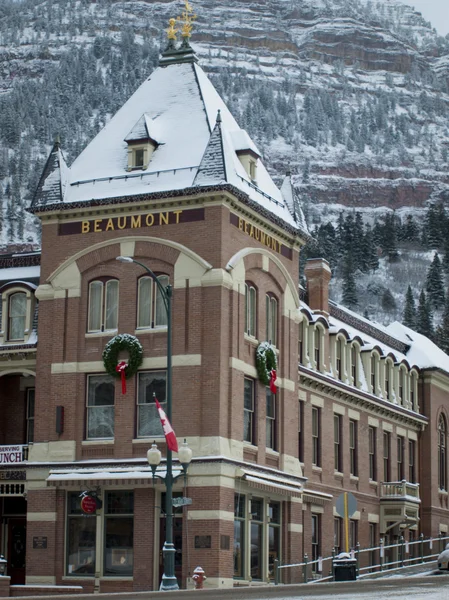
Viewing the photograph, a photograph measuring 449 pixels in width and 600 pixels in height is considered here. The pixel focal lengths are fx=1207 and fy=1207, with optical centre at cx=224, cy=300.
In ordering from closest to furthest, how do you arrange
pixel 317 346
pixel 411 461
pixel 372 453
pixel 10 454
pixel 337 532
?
pixel 10 454, pixel 317 346, pixel 337 532, pixel 372 453, pixel 411 461

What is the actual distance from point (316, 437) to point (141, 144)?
14.8 m

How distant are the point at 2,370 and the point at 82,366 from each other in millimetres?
4537

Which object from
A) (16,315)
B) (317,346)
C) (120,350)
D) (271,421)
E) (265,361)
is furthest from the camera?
(317,346)

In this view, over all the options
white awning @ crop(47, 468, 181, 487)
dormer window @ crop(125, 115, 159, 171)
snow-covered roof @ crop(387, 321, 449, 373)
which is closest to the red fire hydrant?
white awning @ crop(47, 468, 181, 487)

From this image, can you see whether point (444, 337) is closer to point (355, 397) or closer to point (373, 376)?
point (373, 376)

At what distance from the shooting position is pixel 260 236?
42750 mm

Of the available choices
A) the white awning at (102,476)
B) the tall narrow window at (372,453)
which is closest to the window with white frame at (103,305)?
the white awning at (102,476)

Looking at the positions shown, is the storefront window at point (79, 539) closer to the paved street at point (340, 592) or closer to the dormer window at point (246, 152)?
the paved street at point (340, 592)

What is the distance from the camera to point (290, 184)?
149ft

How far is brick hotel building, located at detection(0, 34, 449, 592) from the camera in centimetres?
3869

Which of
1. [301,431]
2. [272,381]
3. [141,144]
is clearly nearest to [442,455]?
[301,431]

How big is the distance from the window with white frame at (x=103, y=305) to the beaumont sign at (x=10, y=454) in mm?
4923

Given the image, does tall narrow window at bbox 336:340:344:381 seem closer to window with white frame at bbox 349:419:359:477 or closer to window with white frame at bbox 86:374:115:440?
window with white frame at bbox 349:419:359:477

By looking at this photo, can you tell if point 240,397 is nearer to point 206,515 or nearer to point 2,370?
point 206,515
